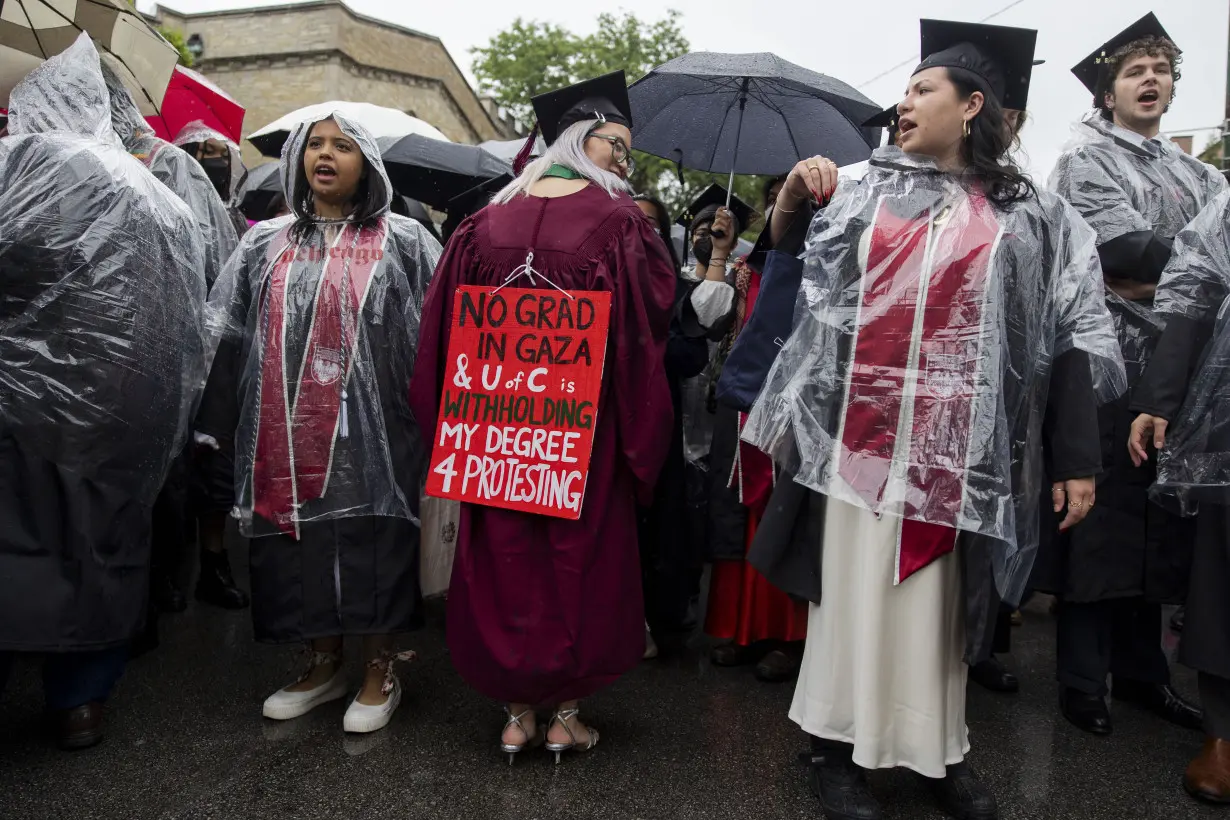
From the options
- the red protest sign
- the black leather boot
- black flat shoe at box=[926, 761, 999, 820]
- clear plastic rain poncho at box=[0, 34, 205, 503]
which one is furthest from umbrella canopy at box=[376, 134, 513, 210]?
black flat shoe at box=[926, 761, 999, 820]

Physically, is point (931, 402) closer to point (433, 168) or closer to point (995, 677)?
point (995, 677)

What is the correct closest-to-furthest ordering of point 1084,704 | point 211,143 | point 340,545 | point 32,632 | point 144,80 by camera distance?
point 32,632 → point 340,545 → point 1084,704 → point 144,80 → point 211,143

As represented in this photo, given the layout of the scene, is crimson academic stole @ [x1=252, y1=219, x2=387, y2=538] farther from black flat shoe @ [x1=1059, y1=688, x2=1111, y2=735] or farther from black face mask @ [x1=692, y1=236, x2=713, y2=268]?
black flat shoe @ [x1=1059, y1=688, x2=1111, y2=735]

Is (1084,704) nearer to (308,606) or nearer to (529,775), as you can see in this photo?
(529,775)

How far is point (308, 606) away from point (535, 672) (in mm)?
772

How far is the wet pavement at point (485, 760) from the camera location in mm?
2473

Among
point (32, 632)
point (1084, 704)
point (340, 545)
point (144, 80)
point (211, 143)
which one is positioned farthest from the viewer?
point (211, 143)

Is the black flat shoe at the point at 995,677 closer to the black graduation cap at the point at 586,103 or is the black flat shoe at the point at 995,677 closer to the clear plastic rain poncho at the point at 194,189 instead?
the black graduation cap at the point at 586,103

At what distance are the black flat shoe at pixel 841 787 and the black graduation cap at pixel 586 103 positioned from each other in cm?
189

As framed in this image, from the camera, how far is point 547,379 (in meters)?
2.62

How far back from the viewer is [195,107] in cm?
515

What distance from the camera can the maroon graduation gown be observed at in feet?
8.58

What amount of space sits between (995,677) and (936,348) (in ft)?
5.69

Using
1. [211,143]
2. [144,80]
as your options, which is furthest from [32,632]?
[211,143]
